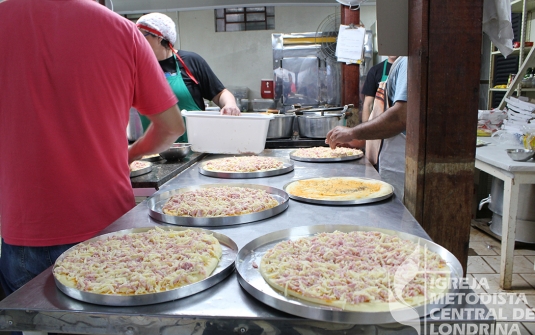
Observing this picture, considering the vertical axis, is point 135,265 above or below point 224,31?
below

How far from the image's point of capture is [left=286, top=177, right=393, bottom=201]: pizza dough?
2.03 m

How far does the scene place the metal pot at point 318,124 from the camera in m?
3.73

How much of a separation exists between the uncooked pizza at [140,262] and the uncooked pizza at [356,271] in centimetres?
23

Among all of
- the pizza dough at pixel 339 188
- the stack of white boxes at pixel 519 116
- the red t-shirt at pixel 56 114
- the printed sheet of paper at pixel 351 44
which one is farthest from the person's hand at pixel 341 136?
the stack of white boxes at pixel 519 116

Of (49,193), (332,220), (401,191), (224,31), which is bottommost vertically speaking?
(401,191)

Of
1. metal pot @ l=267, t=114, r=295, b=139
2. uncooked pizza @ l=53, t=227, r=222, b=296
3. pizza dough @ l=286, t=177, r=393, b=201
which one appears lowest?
pizza dough @ l=286, t=177, r=393, b=201

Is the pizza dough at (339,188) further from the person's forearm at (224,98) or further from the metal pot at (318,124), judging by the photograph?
the metal pot at (318,124)

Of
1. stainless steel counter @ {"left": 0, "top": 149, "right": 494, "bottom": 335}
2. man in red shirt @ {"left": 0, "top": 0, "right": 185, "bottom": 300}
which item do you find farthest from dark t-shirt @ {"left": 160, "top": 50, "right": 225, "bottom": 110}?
stainless steel counter @ {"left": 0, "top": 149, "right": 494, "bottom": 335}

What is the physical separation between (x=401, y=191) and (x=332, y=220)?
1637 mm

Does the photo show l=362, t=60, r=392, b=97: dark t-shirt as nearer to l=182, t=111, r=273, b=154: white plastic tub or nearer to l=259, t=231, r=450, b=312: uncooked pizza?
l=182, t=111, r=273, b=154: white plastic tub

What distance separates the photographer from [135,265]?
1.30 meters

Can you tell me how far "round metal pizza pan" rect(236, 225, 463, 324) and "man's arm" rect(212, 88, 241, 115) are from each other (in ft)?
5.15

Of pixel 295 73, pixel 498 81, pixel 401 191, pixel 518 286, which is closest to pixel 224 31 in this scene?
pixel 295 73

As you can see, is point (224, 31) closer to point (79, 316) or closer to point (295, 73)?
point (295, 73)
